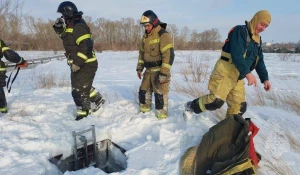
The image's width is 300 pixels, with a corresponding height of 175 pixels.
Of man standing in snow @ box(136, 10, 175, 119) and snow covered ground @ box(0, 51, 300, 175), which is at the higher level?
man standing in snow @ box(136, 10, 175, 119)

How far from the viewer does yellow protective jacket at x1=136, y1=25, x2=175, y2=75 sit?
3641 mm

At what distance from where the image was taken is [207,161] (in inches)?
91.0

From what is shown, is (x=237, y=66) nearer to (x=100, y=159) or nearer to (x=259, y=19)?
(x=259, y=19)

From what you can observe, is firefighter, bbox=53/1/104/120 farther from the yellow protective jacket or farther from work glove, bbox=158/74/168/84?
work glove, bbox=158/74/168/84

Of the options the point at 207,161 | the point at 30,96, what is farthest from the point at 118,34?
the point at 207,161

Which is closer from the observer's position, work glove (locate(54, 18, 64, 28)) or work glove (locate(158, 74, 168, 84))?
work glove (locate(158, 74, 168, 84))

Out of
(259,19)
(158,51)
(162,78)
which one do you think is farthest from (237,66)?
(158,51)

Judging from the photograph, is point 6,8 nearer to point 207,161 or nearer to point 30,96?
point 30,96

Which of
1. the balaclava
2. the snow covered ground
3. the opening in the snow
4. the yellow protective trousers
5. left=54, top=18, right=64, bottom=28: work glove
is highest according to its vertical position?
left=54, top=18, right=64, bottom=28: work glove

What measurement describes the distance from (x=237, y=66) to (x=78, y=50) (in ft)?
8.05

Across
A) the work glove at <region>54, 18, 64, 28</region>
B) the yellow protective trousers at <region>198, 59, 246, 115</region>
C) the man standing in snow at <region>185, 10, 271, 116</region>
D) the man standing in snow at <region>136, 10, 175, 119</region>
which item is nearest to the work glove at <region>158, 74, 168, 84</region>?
the man standing in snow at <region>136, 10, 175, 119</region>

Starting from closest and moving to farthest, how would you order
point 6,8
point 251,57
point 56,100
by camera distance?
point 251,57, point 56,100, point 6,8

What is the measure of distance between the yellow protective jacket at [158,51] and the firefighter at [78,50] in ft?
2.96

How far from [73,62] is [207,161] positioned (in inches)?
102
